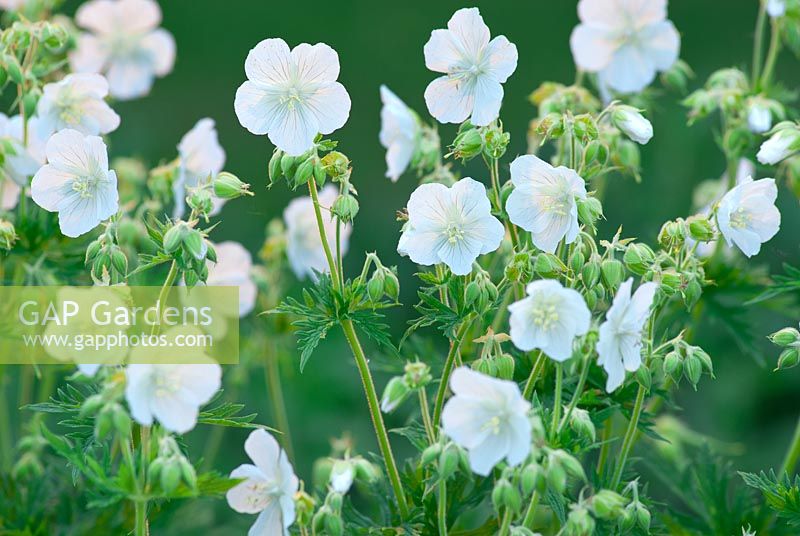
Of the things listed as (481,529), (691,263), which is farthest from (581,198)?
(481,529)

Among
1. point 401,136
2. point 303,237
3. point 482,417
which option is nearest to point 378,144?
point 303,237

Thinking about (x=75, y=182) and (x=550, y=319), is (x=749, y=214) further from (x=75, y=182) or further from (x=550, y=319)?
(x=75, y=182)

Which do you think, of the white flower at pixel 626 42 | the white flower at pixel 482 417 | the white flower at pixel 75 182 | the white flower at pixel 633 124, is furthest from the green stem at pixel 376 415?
the white flower at pixel 626 42

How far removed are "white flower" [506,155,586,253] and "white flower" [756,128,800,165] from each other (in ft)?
1.51

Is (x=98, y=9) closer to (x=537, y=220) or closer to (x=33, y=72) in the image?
(x=33, y=72)

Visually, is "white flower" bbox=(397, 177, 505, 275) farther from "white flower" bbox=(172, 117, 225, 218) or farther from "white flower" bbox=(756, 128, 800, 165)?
"white flower" bbox=(172, 117, 225, 218)

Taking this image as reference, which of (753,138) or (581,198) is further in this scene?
(753,138)

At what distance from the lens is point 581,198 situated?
1562mm

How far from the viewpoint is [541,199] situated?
160 cm

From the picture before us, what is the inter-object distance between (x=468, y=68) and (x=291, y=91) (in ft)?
0.88

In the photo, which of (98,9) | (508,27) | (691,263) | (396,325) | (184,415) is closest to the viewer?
(184,415)

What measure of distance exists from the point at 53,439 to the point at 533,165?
2.43ft

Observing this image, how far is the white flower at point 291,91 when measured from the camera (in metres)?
→ 1.63

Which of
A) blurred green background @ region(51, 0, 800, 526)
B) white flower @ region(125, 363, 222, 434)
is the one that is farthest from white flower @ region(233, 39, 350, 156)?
blurred green background @ region(51, 0, 800, 526)
